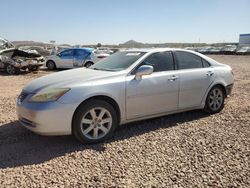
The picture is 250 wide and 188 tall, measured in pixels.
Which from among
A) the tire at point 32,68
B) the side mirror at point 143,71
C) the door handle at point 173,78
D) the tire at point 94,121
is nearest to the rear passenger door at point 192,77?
the door handle at point 173,78

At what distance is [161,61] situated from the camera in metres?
5.25

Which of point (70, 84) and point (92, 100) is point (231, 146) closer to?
point (92, 100)

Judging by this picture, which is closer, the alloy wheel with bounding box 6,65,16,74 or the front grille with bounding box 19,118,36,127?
the front grille with bounding box 19,118,36,127

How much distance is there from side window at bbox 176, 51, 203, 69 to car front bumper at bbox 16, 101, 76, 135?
8.03ft

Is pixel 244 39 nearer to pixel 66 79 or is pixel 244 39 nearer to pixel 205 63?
pixel 205 63

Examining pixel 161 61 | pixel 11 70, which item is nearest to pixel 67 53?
pixel 11 70

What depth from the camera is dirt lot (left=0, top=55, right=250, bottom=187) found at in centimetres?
330

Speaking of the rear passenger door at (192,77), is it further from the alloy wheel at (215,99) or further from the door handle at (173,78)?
the alloy wheel at (215,99)

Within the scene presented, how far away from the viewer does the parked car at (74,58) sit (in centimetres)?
1548

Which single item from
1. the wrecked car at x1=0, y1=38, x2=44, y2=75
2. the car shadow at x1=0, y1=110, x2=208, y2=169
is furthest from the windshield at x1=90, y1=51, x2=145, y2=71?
the wrecked car at x1=0, y1=38, x2=44, y2=75

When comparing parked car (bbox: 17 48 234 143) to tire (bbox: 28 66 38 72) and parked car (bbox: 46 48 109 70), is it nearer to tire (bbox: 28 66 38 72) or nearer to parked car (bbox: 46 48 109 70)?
parked car (bbox: 46 48 109 70)

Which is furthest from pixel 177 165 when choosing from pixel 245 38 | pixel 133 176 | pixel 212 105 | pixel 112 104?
pixel 245 38

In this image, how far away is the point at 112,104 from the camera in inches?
179

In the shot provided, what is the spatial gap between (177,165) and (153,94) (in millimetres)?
1555
